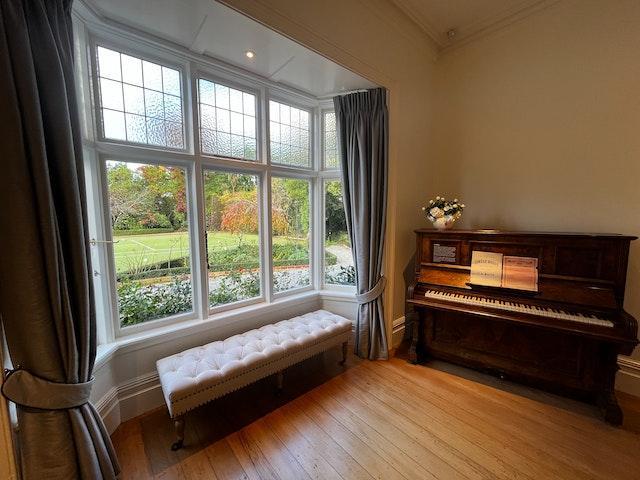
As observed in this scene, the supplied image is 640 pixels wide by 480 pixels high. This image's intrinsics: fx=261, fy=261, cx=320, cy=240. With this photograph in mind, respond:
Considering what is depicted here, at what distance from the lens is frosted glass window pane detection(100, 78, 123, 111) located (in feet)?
5.82

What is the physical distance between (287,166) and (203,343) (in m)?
1.84

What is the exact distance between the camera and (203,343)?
2209 mm

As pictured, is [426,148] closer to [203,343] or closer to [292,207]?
[292,207]

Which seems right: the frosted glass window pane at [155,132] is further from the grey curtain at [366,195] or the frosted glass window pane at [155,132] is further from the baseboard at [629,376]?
the baseboard at [629,376]

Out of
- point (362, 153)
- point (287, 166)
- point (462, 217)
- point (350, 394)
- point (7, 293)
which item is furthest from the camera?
point (462, 217)

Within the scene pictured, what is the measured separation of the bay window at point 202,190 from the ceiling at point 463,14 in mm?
1185

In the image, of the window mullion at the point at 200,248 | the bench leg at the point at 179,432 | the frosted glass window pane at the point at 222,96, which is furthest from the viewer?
the frosted glass window pane at the point at 222,96

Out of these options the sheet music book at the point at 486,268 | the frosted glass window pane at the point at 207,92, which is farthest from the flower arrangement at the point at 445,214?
the frosted glass window pane at the point at 207,92

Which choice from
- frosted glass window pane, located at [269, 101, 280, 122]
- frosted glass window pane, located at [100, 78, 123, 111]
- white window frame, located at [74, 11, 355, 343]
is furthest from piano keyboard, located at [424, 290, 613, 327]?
frosted glass window pane, located at [100, 78, 123, 111]

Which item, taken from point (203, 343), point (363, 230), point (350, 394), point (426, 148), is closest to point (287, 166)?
point (363, 230)

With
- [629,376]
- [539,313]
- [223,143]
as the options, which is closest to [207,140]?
[223,143]

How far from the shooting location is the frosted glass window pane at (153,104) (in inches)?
76.9

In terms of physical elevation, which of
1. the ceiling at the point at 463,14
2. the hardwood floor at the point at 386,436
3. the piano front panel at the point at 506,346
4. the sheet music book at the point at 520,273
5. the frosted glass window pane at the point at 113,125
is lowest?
the hardwood floor at the point at 386,436

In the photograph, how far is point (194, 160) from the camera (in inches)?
84.4
